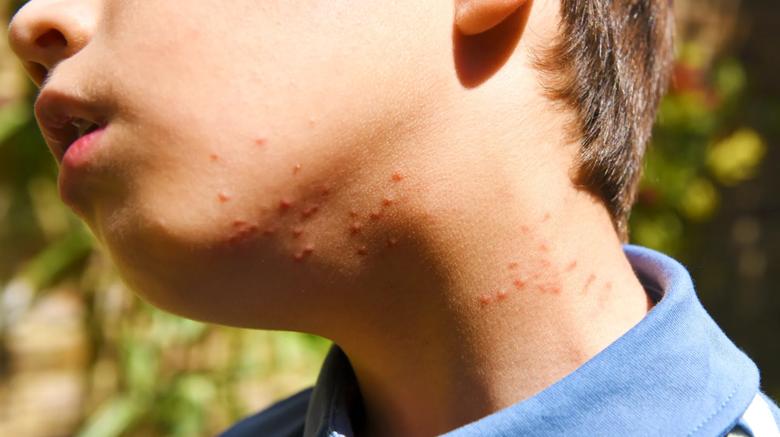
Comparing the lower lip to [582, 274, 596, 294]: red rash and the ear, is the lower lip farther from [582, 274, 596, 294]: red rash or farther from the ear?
[582, 274, 596, 294]: red rash

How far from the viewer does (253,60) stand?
110 cm

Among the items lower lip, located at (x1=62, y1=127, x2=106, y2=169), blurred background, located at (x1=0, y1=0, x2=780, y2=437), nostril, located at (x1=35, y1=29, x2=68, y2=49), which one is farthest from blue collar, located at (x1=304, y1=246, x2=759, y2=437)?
blurred background, located at (x1=0, y1=0, x2=780, y2=437)

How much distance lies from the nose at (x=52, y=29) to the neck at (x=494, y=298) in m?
0.41

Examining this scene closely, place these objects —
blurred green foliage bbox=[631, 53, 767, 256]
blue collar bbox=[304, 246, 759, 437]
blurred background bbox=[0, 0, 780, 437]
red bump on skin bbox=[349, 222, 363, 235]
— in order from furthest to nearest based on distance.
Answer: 1. blurred green foliage bbox=[631, 53, 767, 256]
2. blurred background bbox=[0, 0, 780, 437]
3. red bump on skin bbox=[349, 222, 363, 235]
4. blue collar bbox=[304, 246, 759, 437]

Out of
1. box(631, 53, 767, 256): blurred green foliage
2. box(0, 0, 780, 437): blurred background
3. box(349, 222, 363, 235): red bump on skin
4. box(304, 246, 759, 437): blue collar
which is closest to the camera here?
box(304, 246, 759, 437): blue collar

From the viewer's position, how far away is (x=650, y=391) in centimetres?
106

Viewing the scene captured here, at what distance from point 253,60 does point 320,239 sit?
0.67ft

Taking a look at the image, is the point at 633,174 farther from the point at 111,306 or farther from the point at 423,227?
the point at 111,306

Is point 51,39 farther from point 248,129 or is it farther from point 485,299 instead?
point 485,299

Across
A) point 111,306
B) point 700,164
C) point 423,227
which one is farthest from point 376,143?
point 700,164

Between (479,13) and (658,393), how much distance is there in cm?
43

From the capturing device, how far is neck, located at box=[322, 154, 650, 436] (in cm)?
114

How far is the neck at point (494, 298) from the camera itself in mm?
1140

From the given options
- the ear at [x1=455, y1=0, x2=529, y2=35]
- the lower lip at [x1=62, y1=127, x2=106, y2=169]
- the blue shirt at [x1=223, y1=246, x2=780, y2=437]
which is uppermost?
the ear at [x1=455, y1=0, x2=529, y2=35]
